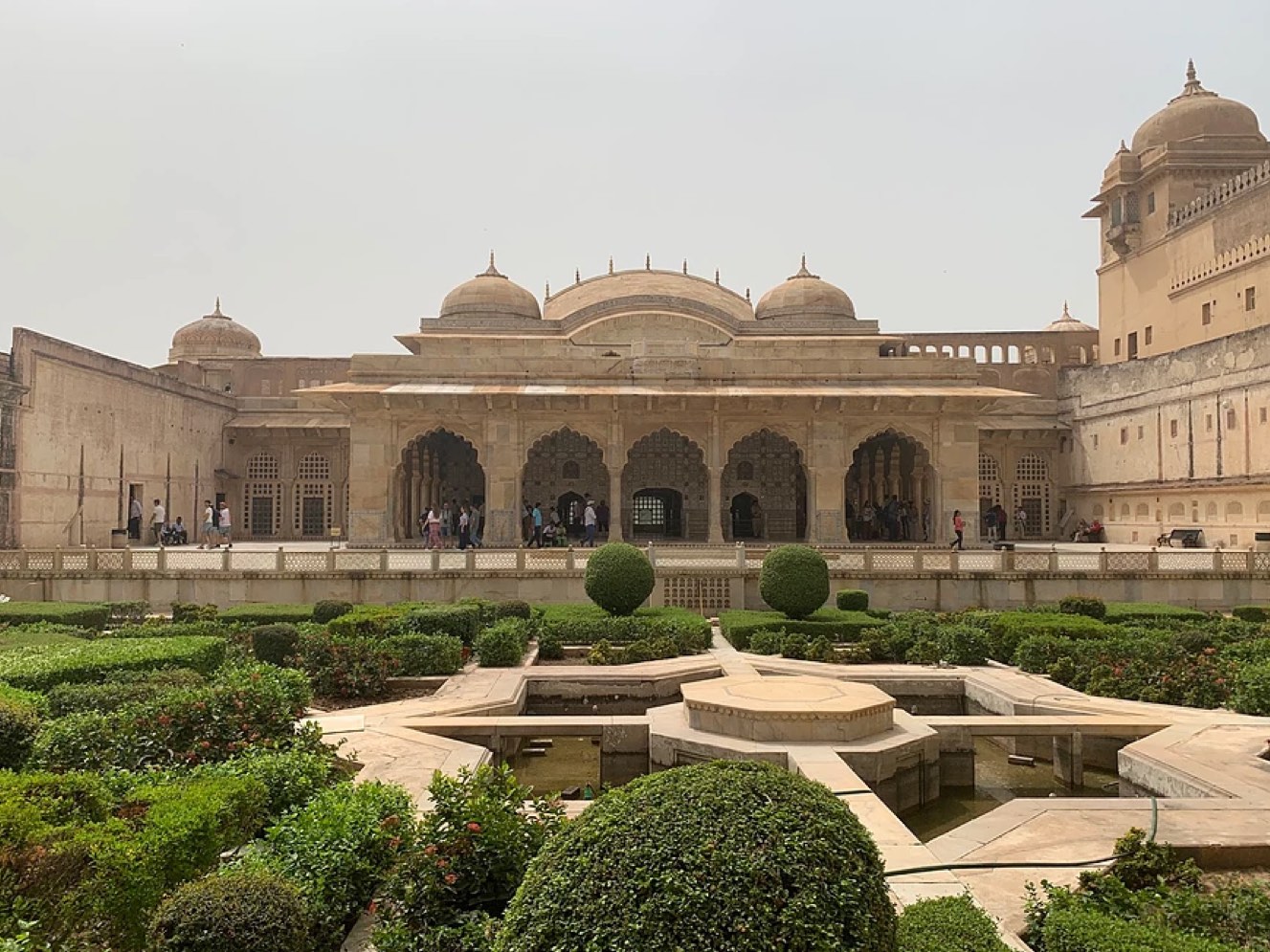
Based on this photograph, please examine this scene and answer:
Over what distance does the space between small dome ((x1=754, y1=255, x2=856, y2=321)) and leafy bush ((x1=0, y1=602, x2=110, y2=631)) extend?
73.0 feet

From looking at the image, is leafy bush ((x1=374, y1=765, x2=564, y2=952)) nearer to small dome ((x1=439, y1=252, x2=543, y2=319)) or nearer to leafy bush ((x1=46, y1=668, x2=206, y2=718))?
leafy bush ((x1=46, y1=668, x2=206, y2=718))

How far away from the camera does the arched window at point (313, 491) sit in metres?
29.5

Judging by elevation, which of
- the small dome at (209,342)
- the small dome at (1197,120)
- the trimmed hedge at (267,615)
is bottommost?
the trimmed hedge at (267,615)

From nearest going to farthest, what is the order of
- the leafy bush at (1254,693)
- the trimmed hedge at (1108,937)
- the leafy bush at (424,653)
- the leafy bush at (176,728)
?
the trimmed hedge at (1108,937) < the leafy bush at (176,728) < the leafy bush at (1254,693) < the leafy bush at (424,653)

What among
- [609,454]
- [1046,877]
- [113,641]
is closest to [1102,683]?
[1046,877]

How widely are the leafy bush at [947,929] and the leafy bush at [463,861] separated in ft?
4.79

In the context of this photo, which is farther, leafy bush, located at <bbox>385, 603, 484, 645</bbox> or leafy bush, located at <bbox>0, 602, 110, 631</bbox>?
leafy bush, located at <bbox>0, 602, 110, 631</bbox>

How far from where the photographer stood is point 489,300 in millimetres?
29562

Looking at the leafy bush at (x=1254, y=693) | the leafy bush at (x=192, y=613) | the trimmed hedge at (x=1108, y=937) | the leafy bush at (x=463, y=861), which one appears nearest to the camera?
the trimmed hedge at (x=1108, y=937)

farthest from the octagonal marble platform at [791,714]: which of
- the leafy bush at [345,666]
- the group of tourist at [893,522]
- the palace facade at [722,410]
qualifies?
the group of tourist at [893,522]

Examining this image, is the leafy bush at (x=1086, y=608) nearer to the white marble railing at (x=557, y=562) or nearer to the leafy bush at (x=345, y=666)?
the white marble railing at (x=557, y=562)

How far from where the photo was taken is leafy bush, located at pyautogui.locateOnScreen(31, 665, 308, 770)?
18.0ft

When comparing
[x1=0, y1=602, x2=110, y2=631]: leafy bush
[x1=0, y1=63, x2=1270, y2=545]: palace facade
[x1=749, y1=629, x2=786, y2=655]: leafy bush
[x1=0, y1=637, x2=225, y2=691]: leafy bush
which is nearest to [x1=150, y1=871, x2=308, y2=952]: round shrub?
[x1=0, y1=637, x2=225, y2=691]: leafy bush

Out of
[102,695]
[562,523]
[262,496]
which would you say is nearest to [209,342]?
[262,496]
